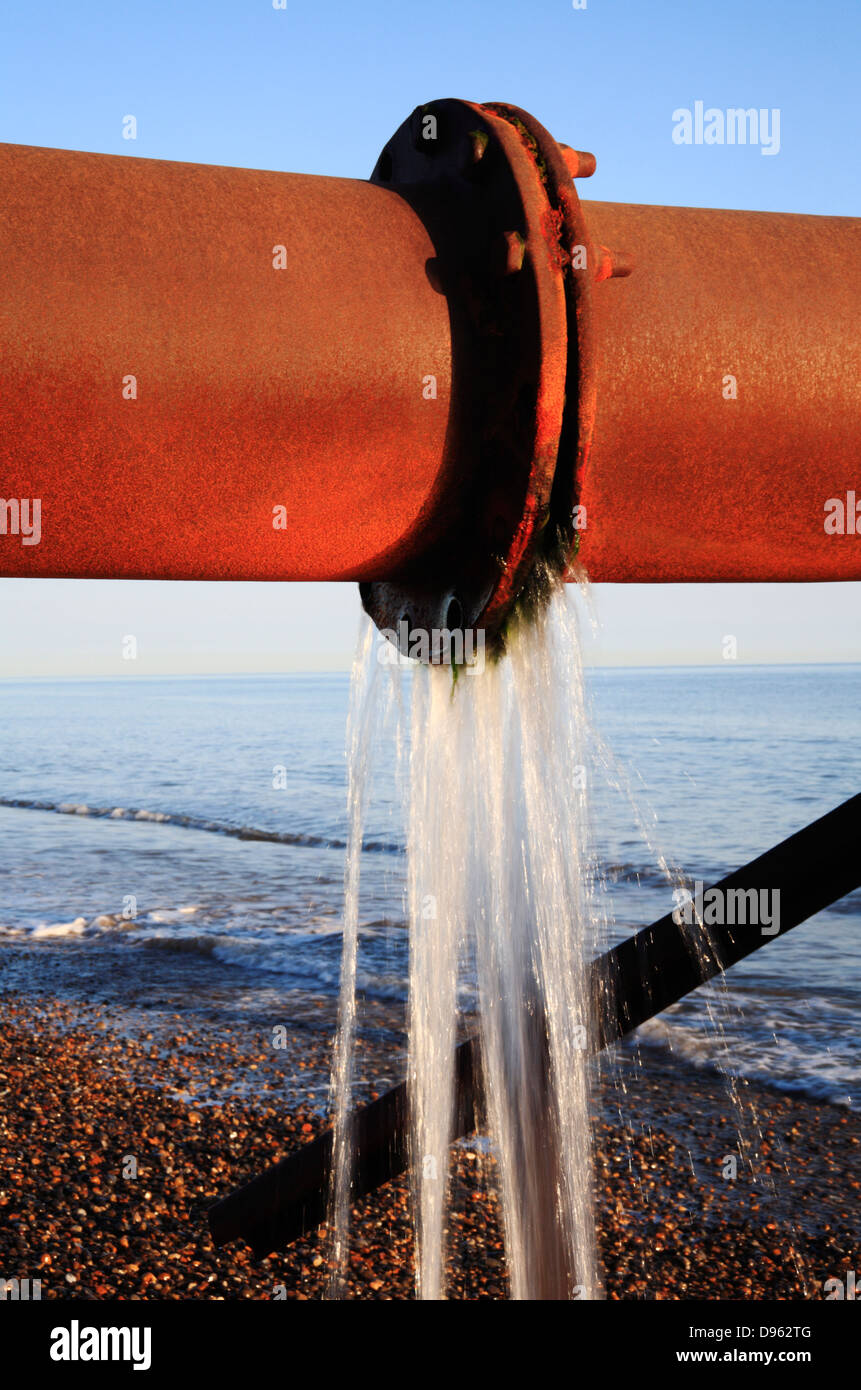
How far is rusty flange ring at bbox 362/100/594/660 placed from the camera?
3.85 feet

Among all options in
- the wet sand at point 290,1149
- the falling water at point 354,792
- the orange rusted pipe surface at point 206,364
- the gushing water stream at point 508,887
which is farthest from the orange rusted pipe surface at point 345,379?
the wet sand at point 290,1149

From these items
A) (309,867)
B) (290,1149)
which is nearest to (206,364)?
(290,1149)

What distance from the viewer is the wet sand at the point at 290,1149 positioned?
211 inches

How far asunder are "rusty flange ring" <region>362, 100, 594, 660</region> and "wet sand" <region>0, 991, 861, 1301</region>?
4808mm

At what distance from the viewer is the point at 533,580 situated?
4.33 ft

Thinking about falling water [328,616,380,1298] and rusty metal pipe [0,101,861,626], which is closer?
rusty metal pipe [0,101,861,626]

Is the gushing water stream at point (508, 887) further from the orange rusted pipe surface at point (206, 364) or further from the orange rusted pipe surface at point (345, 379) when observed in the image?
the orange rusted pipe surface at point (206, 364)

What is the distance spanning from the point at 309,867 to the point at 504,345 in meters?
16.8

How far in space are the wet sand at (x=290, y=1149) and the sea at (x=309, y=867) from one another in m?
1.03

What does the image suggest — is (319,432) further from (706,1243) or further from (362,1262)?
(706,1243)

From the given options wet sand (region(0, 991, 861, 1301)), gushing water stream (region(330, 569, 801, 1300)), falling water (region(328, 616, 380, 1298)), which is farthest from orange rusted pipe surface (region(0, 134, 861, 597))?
wet sand (region(0, 991, 861, 1301))

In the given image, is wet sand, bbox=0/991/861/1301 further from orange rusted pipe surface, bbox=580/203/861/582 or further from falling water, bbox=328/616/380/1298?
orange rusted pipe surface, bbox=580/203/861/582

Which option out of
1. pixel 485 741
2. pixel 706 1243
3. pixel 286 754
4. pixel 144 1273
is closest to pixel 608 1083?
pixel 706 1243

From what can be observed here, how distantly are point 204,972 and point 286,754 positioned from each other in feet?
76.9
